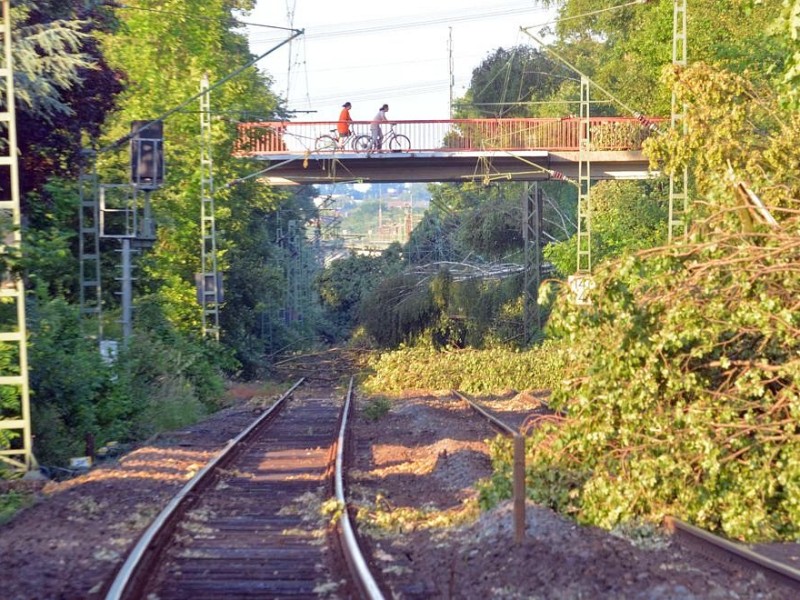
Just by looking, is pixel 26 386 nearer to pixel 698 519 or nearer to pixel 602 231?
pixel 698 519

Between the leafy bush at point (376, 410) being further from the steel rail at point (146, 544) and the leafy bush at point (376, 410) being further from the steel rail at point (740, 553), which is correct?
the steel rail at point (740, 553)

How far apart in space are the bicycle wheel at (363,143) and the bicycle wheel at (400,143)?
71 cm

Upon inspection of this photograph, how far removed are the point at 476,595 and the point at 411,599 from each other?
52cm

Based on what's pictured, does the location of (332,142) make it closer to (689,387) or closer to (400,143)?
(400,143)

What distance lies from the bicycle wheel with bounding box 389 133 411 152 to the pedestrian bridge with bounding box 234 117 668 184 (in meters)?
0.04

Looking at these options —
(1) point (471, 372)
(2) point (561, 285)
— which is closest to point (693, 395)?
(2) point (561, 285)

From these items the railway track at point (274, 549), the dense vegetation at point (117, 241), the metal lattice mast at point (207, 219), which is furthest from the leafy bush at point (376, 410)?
the metal lattice mast at point (207, 219)

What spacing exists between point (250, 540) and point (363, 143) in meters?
26.9

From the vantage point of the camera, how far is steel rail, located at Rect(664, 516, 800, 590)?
8172mm

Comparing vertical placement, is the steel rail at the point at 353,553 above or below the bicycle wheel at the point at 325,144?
below

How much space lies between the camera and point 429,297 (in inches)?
1762

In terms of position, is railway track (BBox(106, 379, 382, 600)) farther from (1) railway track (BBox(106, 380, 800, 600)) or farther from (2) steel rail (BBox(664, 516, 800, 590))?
(2) steel rail (BBox(664, 516, 800, 590))

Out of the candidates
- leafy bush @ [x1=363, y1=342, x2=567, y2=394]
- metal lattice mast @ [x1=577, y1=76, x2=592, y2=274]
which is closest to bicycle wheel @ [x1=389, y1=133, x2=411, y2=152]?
metal lattice mast @ [x1=577, y1=76, x2=592, y2=274]

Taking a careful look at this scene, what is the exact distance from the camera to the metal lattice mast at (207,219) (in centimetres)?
3528
